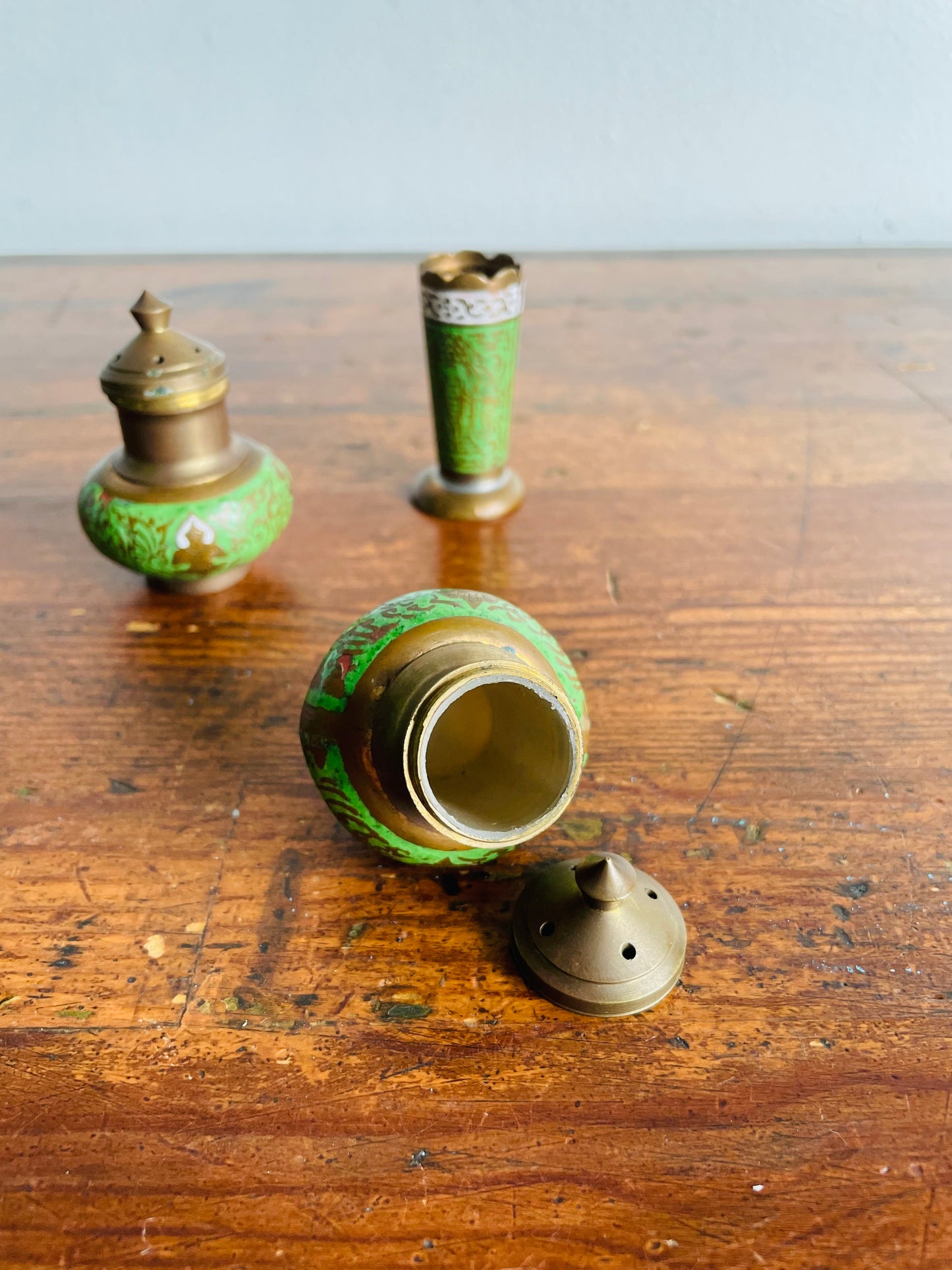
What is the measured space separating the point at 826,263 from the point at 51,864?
7.02 feet

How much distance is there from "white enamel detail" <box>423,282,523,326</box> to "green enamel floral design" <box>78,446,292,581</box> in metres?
0.31

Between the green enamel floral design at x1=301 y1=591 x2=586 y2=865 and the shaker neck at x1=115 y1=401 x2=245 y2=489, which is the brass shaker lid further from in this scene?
the green enamel floral design at x1=301 y1=591 x2=586 y2=865

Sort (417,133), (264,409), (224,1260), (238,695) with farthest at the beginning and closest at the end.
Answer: (417,133) < (264,409) < (238,695) < (224,1260)

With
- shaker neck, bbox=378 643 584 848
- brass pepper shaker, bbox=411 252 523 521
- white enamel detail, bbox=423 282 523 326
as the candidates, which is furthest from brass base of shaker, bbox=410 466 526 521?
shaker neck, bbox=378 643 584 848

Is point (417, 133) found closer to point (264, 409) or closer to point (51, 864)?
point (264, 409)

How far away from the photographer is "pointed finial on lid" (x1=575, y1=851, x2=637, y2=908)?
759mm

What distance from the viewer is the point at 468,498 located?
1.41 meters

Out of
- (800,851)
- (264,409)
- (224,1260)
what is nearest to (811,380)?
(264,409)

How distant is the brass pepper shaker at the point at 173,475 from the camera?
1.10 m

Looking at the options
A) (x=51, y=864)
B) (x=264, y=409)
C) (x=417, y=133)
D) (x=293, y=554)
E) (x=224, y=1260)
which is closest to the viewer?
(x=224, y=1260)

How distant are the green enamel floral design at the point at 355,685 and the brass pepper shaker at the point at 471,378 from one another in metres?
0.55

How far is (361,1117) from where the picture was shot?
709mm

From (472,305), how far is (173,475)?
0.43 m

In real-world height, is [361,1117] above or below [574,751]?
below
